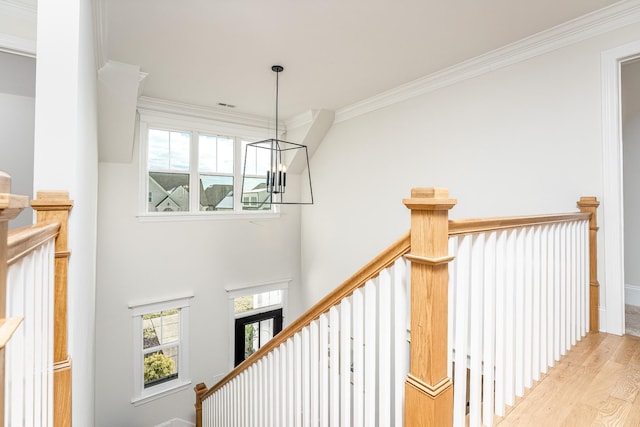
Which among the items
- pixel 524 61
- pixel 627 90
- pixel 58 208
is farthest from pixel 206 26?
pixel 627 90

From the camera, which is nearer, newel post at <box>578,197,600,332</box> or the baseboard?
newel post at <box>578,197,600,332</box>

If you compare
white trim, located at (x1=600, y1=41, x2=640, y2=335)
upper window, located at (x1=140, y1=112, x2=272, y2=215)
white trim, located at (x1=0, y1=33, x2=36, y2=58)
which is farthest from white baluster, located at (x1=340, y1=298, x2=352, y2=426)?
upper window, located at (x1=140, y1=112, x2=272, y2=215)

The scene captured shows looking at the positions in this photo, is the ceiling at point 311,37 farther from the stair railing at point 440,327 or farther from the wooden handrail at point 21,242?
the wooden handrail at point 21,242

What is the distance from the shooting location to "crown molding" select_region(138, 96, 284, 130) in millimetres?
4461

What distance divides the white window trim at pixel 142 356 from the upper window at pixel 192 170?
1292mm

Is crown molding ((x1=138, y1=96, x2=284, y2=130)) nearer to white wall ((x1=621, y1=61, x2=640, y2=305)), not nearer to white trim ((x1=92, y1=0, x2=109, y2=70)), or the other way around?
Result: white trim ((x1=92, y1=0, x2=109, y2=70))

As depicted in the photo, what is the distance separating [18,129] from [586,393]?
4.09 meters

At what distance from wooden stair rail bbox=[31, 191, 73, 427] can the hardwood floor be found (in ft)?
5.88

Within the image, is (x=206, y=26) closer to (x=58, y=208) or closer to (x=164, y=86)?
(x=164, y=86)

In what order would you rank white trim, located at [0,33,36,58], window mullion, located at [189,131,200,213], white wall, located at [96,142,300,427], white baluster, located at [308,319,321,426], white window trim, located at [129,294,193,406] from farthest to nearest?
window mullion, located at [189,131,200,213], white window trim, located at [129,294,193,406], white wall, located at [96,142,300,427], white trim, located at [0,33,36,58], white baluster, located at [308,319,321,426]

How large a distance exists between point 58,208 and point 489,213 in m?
3.32

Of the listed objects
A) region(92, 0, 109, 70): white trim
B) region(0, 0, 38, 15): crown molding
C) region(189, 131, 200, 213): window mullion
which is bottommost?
region(189, 131, 200, 213): window mullion

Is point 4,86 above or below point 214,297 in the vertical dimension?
above

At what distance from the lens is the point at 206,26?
8.89ft
